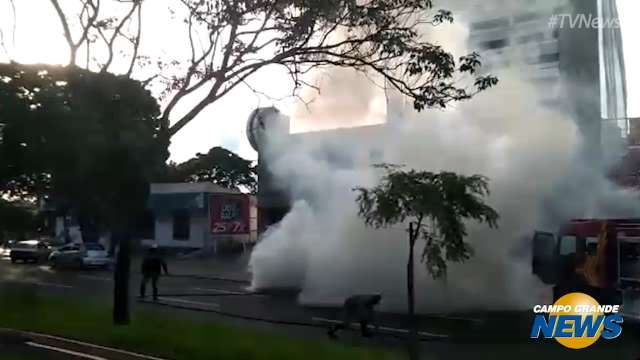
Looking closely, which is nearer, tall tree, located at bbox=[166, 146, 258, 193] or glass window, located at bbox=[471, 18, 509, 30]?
glass window, located at bbox=[471, 18, 509, 30]

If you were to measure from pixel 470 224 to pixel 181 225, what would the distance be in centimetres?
2296

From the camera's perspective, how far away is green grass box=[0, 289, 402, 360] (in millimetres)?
8164

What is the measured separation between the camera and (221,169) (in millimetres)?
46281

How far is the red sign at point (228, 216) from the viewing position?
27.6 meters

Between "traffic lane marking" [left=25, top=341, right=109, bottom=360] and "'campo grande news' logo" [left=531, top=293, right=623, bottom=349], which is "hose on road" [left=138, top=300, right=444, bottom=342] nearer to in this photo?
"'campo grande news' logo" [left=531, top=293, right=623, bottom=349]

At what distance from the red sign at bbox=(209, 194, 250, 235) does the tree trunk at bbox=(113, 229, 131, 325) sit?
643 inches

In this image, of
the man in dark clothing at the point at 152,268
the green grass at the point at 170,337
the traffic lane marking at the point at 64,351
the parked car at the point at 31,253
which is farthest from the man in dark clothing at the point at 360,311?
the parked car at the point at 31,253

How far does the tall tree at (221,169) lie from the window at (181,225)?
9293 mm

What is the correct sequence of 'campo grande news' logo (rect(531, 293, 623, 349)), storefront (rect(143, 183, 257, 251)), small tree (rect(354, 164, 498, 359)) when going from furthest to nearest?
storefront (rect(143, 183, 257, 251))
'campo grande news' logo (rect(531, 293, 623, 349))
small tree (rect(354, 164, 498, 359))

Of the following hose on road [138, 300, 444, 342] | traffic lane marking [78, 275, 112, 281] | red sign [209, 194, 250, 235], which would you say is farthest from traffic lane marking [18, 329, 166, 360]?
red sign [209, 194, 250, 235]

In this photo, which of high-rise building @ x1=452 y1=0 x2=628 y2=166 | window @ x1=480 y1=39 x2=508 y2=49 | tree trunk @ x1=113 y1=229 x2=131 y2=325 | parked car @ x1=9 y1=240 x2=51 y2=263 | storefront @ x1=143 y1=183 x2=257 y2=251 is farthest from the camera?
storefront @ x1=143 y1=183 x2=257 y2=251

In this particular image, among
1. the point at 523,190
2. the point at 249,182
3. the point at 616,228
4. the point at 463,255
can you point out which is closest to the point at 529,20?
the point at 523,190

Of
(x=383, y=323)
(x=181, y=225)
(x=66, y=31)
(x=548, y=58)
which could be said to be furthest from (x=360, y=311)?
(x=181, y=225)

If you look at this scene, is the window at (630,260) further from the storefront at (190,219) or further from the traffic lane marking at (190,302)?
the storefront at (190,219)
